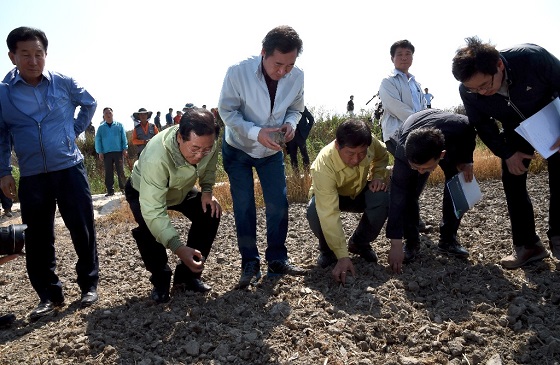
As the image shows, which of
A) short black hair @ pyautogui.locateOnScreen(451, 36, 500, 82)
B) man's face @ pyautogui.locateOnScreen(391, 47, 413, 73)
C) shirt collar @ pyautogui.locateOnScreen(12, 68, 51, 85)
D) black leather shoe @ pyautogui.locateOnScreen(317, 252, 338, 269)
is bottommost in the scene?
black leather shoe @ pyautogui.locateOnScreen(317, 252, 338, 269)

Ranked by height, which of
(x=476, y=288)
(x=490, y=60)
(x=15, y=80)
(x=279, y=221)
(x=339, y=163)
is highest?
(x=490, y=60)

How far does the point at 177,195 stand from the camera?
3.35 metres

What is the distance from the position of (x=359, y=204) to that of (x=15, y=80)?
2.44 meters

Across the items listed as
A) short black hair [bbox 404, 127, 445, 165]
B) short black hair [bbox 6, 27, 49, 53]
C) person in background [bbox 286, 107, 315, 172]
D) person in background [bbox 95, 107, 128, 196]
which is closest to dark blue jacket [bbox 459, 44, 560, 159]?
short black hair [bbox 404, 127, 445, 165]

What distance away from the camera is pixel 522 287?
315 centimetres

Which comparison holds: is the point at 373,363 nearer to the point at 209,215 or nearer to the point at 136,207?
the point at 209,215

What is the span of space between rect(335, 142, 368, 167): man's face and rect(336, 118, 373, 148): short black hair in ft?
0.08

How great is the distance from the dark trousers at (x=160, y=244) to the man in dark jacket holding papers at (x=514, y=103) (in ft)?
5.99

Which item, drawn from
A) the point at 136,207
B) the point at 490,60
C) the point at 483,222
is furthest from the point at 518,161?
the point at 136,207

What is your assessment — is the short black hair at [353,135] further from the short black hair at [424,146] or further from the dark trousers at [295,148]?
the dark trousers at [295,148]

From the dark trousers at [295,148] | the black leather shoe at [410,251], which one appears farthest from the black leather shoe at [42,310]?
the dark trousers at [295,148]

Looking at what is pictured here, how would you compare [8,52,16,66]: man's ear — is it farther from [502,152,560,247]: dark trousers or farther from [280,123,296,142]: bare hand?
[502,152,560,247]: dark trousers

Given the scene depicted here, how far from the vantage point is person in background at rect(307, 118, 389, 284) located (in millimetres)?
3285

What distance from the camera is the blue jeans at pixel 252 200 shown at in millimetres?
3627
